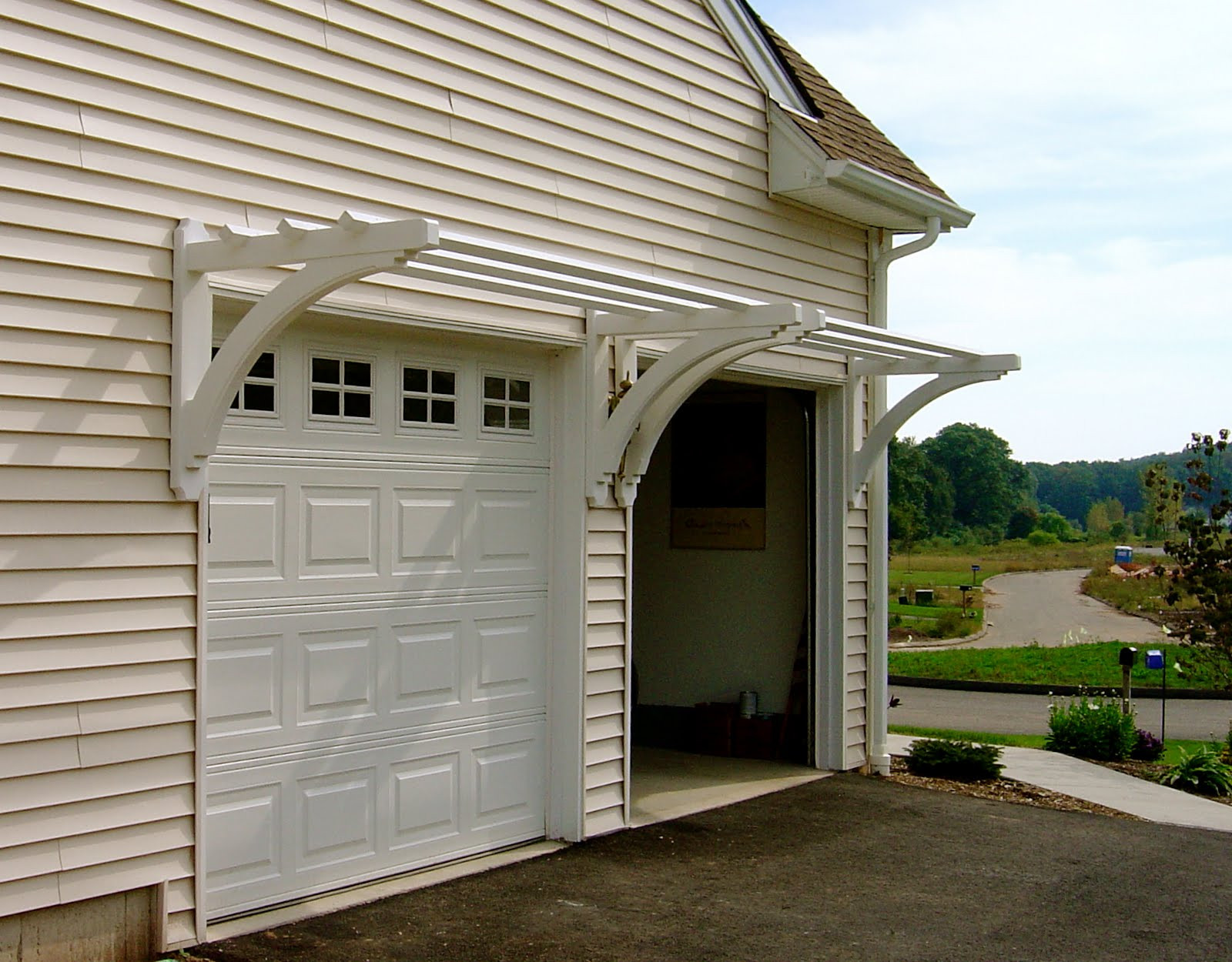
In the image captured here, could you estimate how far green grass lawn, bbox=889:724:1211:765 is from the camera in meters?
13.2

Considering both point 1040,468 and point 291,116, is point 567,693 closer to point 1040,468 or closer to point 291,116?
point 291,116

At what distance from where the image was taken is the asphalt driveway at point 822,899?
552cm

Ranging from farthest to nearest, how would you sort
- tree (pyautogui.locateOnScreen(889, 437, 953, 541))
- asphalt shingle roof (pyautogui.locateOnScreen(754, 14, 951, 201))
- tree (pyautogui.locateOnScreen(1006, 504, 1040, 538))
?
tree (pyautogui.locateOnScreen(1006, 504, 1040, 538)) < tree (pyautogui.locateOnScreen(889, 437, 953, 541)) < asphalt shingle roof (pyautogui.locateOnScreen(754, 14, 951, 201))

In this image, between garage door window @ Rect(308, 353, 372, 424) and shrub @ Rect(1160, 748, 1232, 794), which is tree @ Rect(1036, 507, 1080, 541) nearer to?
shrub @ Rect(1160, 748, 1232, 794)

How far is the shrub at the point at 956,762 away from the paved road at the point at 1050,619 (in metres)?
15.8

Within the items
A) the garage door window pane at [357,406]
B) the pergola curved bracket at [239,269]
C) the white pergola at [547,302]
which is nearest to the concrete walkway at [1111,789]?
the white pergola at [547,302]

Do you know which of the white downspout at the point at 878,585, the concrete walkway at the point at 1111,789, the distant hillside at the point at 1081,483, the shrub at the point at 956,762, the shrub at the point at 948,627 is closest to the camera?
the concrete walkway at the point at 1111,789

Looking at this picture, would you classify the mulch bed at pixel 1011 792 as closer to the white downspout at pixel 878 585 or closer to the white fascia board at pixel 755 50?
the white downspout at pixel 878 585

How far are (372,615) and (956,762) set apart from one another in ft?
16.9

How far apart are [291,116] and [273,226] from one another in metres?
Result: 0.48

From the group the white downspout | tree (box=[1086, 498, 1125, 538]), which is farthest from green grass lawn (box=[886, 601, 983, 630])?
tree (box=[1086, 498, 1125, 538])

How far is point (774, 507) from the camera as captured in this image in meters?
10.3

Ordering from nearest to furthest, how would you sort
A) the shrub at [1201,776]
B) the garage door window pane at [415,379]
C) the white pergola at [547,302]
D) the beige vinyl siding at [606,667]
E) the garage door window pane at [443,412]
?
the white pergola at [547,302] < the garage door window pane at [415,379] < the garage door window pane at [443,412] < the beige vinyl siding at [606,667] < the shrub at [1201,776]

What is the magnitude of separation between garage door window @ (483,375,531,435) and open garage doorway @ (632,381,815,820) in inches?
119
